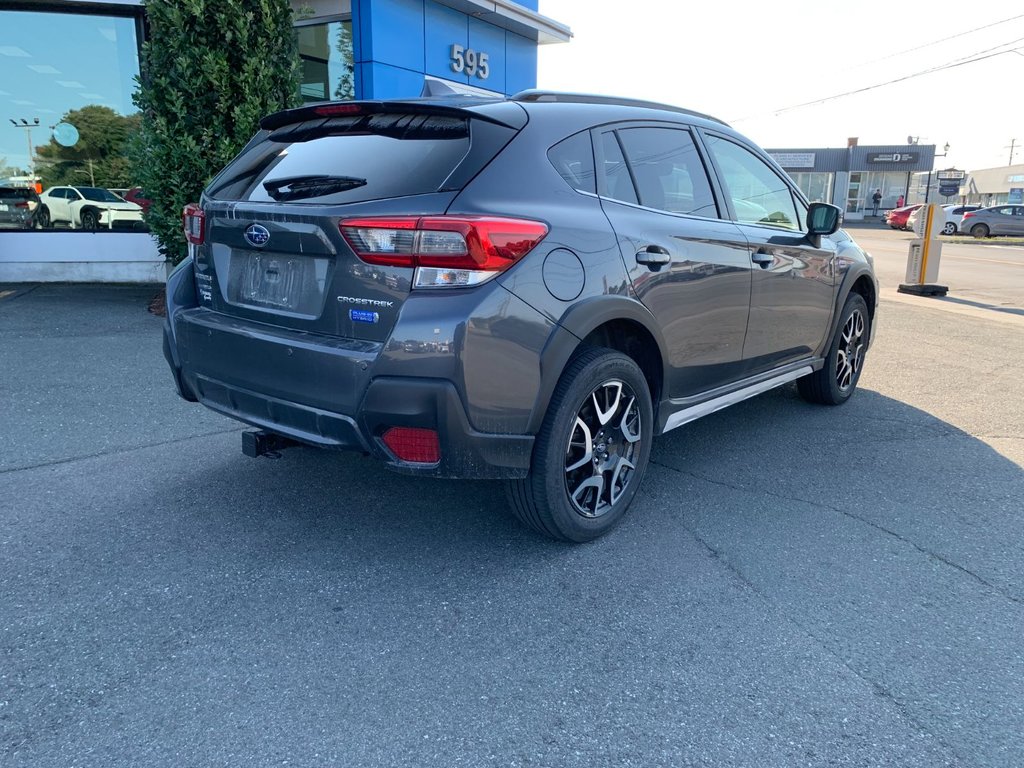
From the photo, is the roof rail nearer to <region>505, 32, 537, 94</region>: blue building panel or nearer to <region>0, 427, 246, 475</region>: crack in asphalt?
<region>0, 427, 246, 475</region>: crack in asphalt

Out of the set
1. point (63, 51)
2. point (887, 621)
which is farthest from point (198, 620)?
point (63, 51)

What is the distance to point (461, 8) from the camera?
13.0 meters

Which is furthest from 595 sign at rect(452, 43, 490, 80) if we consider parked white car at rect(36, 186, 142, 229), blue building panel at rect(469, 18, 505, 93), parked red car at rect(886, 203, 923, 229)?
parked red car at rect(886, 203, 923, 229)

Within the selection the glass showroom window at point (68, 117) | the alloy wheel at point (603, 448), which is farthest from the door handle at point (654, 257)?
the glass showroom window at point (68, 117)

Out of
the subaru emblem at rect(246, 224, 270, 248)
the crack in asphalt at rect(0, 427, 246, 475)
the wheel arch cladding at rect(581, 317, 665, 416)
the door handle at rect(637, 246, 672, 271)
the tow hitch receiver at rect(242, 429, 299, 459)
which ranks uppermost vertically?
the subaru emblem at rect(246, 224, 270, 248)

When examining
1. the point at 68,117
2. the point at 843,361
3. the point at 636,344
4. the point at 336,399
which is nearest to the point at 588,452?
the point at 636,344

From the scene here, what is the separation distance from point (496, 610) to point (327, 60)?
37.8 ft

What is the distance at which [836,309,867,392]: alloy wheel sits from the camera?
18.2ft

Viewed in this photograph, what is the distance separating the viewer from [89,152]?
37.9 feet

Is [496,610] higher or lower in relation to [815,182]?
lower

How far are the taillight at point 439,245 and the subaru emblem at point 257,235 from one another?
1.61 ft

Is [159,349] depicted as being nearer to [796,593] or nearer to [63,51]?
[796,593]

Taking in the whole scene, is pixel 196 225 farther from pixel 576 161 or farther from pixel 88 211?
pixel 88 211

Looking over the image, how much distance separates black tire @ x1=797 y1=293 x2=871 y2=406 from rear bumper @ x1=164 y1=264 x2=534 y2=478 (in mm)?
3257
